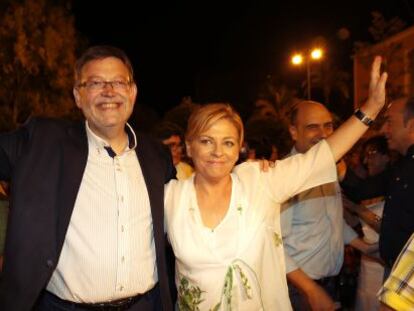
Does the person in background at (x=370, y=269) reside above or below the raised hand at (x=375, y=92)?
below

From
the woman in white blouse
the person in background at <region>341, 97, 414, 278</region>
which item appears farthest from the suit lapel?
the person in background at <region>341, 97, 414, 278</region>

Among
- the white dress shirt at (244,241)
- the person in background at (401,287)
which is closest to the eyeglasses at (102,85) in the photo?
the white dress shirt at (244,241)

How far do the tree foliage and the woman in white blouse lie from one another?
14.6m

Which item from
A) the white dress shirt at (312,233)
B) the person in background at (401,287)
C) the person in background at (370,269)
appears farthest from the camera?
the person in background at (370,269)

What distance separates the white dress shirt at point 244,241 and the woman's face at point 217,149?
151 millimetres

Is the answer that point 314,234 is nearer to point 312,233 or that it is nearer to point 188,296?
point 312,233

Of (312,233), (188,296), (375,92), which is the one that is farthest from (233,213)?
(312,233)

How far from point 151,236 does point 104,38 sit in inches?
1041

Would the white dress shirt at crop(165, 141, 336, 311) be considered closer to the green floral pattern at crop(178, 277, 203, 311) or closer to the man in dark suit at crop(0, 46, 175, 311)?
the green floral pattern at crop(178, 277, 203, 311)

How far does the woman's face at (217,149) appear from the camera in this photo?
2.62 m

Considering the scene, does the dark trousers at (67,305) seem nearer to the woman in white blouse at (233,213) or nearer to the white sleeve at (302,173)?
the woman in white blouse at (233,213)

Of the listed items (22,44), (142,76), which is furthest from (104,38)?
(22,44)

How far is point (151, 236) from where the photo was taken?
2766 mm

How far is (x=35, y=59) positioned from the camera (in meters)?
17.2
